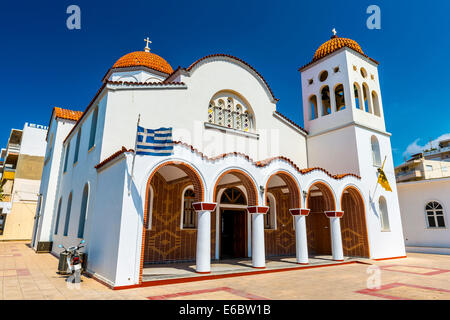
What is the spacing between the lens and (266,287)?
25.1 feet

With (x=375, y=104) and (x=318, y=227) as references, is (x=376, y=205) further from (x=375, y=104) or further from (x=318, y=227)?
(x=375, y=104)

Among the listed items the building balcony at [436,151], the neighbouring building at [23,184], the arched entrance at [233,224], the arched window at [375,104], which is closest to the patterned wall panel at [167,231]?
the arched entrance at [233,224]

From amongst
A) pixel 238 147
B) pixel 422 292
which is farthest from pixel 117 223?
pixel 422 292

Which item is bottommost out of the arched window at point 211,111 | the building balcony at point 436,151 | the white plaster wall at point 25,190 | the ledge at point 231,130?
the white plaster wall at point 25,190

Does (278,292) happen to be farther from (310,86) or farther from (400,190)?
(400,190)

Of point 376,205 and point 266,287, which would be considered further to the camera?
point 376,205

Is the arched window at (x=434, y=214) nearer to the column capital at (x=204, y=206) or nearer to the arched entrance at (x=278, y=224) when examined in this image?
the arched entrance at (x=278, y=224)

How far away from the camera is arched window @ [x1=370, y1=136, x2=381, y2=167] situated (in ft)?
51.8

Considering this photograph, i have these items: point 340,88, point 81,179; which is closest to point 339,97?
point 340,88

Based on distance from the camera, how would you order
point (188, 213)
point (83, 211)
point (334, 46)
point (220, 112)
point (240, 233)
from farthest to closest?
point (334, 46), point (240, 233), point (220, 112), point (188, 213), point (83, 211)

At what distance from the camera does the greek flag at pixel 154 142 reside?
25.9ft

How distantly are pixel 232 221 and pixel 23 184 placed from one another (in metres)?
25.8

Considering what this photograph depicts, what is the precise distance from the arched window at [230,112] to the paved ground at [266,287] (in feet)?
23.2
